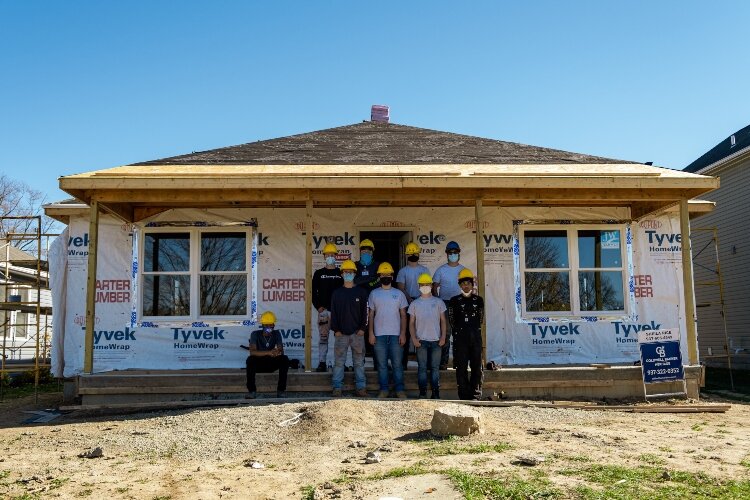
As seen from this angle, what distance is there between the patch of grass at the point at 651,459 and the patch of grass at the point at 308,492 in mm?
2921

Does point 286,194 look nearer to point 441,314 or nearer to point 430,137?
point 441,314

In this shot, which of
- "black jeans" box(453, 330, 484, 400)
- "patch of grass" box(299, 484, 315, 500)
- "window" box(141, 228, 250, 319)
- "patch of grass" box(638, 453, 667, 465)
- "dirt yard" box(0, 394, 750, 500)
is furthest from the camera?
"window" box(141, 228, 250, 319)

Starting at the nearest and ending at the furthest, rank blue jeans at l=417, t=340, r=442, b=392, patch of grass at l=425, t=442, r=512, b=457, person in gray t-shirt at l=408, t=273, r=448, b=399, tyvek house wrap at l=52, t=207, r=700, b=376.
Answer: patch of grass at l=425, t=442, r=512, b=457 < person in gray t-shirt at l=408, t=273, r=448, b=399 < blue jeans at l=417, t=340, r=442, b=392 < tyvek house wrap at l=52, t=207, r=700, b=376

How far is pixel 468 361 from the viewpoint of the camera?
8.85m

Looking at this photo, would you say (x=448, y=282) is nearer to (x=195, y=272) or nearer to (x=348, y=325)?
(x=348, y=325)

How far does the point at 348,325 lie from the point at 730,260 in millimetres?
12728

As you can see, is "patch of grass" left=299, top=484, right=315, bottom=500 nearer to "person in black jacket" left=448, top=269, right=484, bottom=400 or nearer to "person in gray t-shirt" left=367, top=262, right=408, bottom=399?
"person in gray t-shirt" left=367, top=262, right=408, bottom=399

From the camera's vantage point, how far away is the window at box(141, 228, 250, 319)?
11.2 m

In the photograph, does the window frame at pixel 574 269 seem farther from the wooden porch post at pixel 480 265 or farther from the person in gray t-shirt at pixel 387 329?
the person in gray t-shirt at pixel 387 329

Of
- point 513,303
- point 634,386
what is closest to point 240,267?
point 513,303

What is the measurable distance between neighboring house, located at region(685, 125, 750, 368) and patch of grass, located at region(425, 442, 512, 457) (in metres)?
11.9

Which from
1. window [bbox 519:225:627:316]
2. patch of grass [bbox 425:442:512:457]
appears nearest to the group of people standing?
patch of grass [bbox 425:442:512:457]

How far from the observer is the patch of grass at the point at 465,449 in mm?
6016

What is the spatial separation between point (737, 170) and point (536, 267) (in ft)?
29.0
